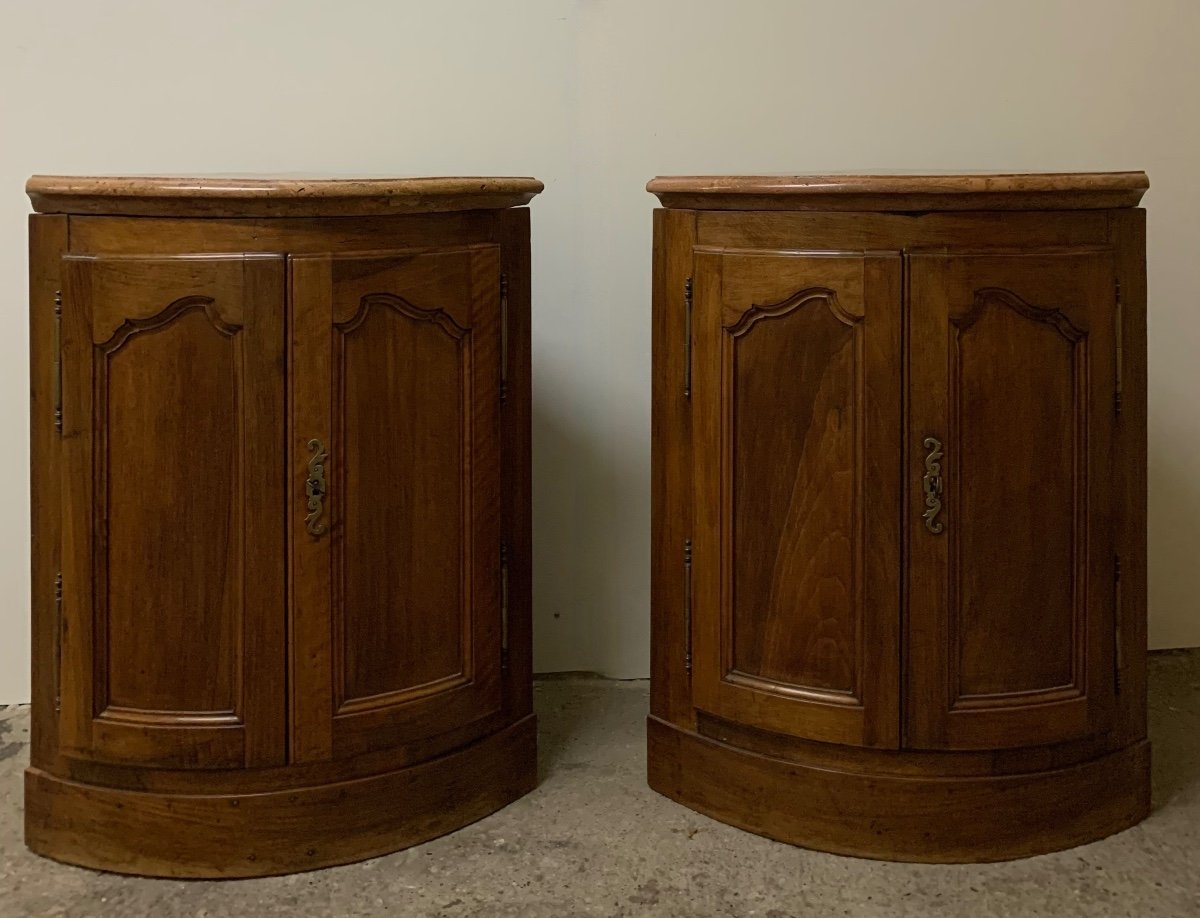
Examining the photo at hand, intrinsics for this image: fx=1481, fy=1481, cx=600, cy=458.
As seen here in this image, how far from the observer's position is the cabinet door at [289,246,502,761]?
75.3 inches

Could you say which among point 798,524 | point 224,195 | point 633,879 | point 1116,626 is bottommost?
point 633,879

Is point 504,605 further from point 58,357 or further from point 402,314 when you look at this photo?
point 58,357

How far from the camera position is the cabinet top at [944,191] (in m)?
1.88

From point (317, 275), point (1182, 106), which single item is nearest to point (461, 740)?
point (317, 275)

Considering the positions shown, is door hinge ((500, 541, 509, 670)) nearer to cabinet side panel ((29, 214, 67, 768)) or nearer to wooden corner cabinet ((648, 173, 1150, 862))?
wooden corner cabinet ((648, 173, 1150, 862))

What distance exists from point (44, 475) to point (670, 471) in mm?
853

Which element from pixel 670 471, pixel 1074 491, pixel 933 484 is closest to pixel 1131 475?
pixel 1074 491

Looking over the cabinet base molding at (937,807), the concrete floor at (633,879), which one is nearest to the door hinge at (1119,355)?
the cabinet base molding at (937,807)

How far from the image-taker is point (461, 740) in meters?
2.10

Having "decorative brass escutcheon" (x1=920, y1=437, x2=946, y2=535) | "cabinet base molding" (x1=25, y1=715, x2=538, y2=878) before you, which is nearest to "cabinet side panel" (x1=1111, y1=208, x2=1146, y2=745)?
"decorative brass escutcheon" (x1=920, y1=437, x2=946, y2=535)

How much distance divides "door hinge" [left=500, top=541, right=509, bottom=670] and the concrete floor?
226 mm

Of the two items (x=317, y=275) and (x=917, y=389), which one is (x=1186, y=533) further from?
(x=317, y=275)

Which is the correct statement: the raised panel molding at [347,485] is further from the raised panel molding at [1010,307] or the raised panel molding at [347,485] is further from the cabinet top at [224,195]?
the raised panel molding at [1010,307]

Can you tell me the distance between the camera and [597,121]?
2.63 meters
